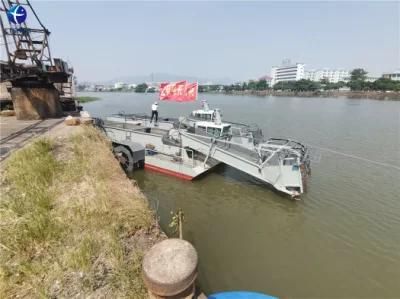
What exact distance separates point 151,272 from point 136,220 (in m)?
2.00

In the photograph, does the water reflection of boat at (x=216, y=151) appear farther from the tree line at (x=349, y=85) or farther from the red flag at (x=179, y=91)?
the tree line at (x=349, y=85)

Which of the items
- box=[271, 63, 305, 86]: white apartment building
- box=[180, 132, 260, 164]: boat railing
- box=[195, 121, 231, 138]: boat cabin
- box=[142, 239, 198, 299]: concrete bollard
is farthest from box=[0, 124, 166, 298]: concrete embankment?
box=[271, 63, 305, 86]: white apartment building

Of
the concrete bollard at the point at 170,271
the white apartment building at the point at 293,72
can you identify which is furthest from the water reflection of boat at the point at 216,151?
the white apartment building at the point at 293,72

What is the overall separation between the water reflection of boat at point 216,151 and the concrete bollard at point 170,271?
795 cm

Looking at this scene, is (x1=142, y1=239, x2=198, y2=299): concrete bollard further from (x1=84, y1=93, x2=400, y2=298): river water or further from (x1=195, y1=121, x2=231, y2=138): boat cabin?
(x1=195, y1=121, x2=231, y2=138): boat cabin

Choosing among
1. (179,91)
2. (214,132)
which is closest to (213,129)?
(214,132)

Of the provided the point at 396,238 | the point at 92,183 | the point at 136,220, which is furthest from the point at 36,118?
the point at 396,238

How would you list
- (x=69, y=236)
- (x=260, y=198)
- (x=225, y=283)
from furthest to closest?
1. (x=260, y=198)
2. (x=225, y=283)
3. (x=69, y=236)

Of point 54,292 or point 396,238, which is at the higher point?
point 54,292

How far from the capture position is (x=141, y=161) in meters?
14.1

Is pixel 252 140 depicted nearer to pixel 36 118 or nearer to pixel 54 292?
pixel 54 292

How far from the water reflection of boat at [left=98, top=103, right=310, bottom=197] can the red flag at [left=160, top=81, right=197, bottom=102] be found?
1361mm

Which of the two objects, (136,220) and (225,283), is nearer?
(136,220)

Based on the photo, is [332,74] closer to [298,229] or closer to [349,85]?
[349,85]
